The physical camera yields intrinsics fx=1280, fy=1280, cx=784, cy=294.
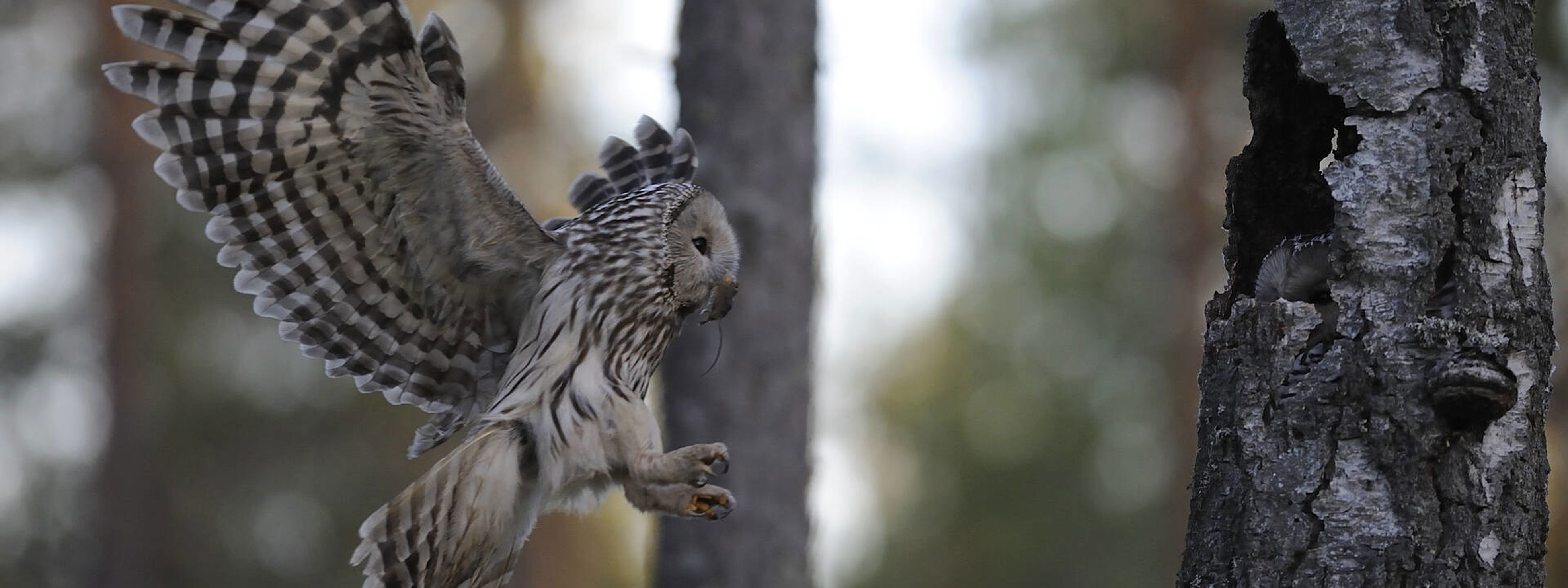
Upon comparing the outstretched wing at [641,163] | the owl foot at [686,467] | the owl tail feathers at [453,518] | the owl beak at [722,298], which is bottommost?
the owl tail feathers at [453,518]

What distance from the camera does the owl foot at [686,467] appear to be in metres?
2.78

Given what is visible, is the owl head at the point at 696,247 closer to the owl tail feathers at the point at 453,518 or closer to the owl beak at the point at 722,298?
the owl beak at the point at 722,298

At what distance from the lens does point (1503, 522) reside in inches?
79.4

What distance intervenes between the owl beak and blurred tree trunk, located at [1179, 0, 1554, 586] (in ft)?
4.72

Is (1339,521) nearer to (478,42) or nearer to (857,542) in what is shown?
(478,42)

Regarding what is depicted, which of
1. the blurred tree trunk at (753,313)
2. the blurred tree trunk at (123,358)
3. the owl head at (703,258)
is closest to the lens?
the owl head at (703,258)

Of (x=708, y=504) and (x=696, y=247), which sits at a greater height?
(x=696, y=247)

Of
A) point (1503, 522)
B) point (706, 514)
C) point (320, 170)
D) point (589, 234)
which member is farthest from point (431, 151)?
point (1503, 522)

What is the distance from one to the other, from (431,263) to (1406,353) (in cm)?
227

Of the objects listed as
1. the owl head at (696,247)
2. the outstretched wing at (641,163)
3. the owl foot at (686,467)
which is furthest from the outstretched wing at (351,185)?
the owl foot at (686,467)

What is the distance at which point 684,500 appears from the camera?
9.18 ft

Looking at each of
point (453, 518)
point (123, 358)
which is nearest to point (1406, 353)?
point (453, 518)

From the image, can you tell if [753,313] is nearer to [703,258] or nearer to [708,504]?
[703,258]

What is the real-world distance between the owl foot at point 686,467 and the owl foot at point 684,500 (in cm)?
1
